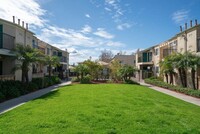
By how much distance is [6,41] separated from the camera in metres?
17.6

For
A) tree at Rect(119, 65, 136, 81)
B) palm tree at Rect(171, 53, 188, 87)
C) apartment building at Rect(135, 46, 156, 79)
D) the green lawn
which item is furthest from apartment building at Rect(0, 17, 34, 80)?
apartment building at Rect(135, 46, 156, 79)

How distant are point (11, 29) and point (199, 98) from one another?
1855cm

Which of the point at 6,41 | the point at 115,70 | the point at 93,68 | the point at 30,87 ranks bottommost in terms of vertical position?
the point at 30,87

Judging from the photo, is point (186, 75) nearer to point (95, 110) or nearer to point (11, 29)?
point (95, 110)

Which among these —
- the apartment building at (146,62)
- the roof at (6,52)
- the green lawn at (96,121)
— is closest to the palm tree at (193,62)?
the green lawn at (96,121)

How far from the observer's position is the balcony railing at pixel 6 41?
661 inches

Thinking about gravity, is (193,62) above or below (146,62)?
below

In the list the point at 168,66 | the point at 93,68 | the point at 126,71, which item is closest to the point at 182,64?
the point at 168,66

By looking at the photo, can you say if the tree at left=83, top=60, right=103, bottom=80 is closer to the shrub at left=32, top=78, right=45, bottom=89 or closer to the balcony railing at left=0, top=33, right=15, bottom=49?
the shrub at left=32, top=78, right=45, bottom=89

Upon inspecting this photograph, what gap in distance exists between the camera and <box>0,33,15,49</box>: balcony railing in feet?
55.1

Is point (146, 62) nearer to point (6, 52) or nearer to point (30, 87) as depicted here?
point (30, 87)

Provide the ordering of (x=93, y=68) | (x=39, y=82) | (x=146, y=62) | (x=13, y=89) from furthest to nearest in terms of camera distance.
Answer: (x=146, y=62)
(x=93, y=68)
(x=39, y=82)
(x=13, y=89)

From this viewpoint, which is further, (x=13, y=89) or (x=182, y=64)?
(x=182, y=64)

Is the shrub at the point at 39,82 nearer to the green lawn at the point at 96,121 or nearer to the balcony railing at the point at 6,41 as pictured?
the balcony railing at the point at 6,41
